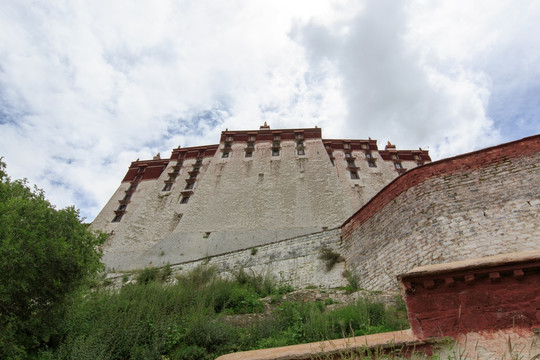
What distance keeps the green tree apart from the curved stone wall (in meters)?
8.63

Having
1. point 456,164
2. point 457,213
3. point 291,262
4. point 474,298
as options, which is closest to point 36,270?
point 474,298

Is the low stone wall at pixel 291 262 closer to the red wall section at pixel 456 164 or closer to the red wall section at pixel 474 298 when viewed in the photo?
the red wall section at pixel 456 164

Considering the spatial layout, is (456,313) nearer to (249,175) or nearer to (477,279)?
(477,279)

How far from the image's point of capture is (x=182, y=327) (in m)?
7.03

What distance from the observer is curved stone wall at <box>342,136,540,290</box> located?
321 inches

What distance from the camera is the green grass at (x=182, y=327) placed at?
6.23 meters

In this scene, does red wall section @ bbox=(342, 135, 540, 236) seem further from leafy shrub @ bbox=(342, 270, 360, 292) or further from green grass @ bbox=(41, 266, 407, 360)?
green grass @ bbox=(41, 266, 407, 360)

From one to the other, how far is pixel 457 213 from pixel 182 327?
26.9 feet

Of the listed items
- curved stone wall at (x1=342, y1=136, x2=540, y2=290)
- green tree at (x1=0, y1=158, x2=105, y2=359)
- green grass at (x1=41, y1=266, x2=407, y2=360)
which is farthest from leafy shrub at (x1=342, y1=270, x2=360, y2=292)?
green tree at (x1=0, y1=158, x2=105, y2=359)

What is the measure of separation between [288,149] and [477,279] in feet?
98.3

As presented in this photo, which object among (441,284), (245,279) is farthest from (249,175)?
(441,284)

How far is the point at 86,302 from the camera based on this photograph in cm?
805

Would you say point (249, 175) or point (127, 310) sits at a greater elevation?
point (249, 175)

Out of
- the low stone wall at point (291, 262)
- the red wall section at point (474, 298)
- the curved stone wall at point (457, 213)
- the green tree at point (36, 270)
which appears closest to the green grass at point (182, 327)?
the green tree at point (36, 270)
